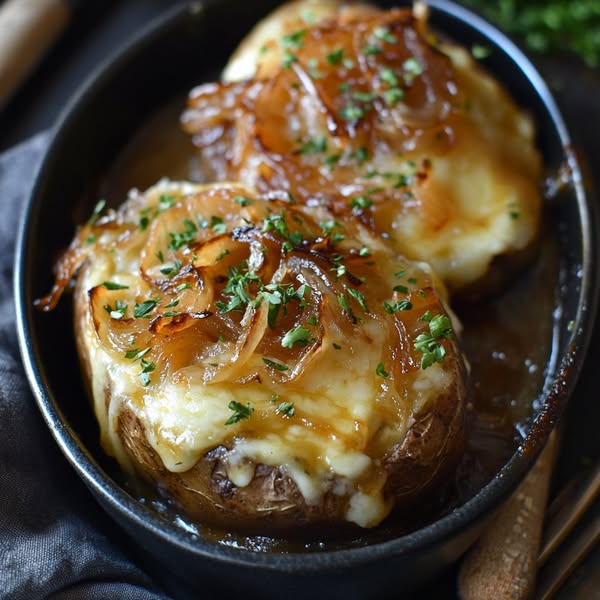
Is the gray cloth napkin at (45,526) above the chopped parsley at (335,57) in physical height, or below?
below

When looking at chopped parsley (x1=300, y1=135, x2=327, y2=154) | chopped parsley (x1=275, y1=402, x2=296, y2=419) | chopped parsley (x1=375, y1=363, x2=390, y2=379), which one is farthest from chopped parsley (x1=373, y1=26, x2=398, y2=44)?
chopped parsley (x1=275, y1=402, x2=296, y2=419)

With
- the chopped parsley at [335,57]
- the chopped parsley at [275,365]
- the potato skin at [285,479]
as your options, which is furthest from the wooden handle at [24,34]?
the chopped parsley at [275,365]

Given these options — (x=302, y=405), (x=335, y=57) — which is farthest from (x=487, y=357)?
(x=335, y=57)

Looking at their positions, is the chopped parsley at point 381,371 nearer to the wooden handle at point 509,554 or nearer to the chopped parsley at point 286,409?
the chopped parsley at point 286,409

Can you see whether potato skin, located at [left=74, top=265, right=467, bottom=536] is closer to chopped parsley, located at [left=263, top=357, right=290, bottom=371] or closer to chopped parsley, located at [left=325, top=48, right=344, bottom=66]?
chopped parsley, located at [left=263, top=357, right=290, bottom=371]

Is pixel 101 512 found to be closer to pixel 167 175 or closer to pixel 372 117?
pixel 167 175

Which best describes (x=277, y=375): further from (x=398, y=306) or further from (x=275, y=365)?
(x=398, y=306)
